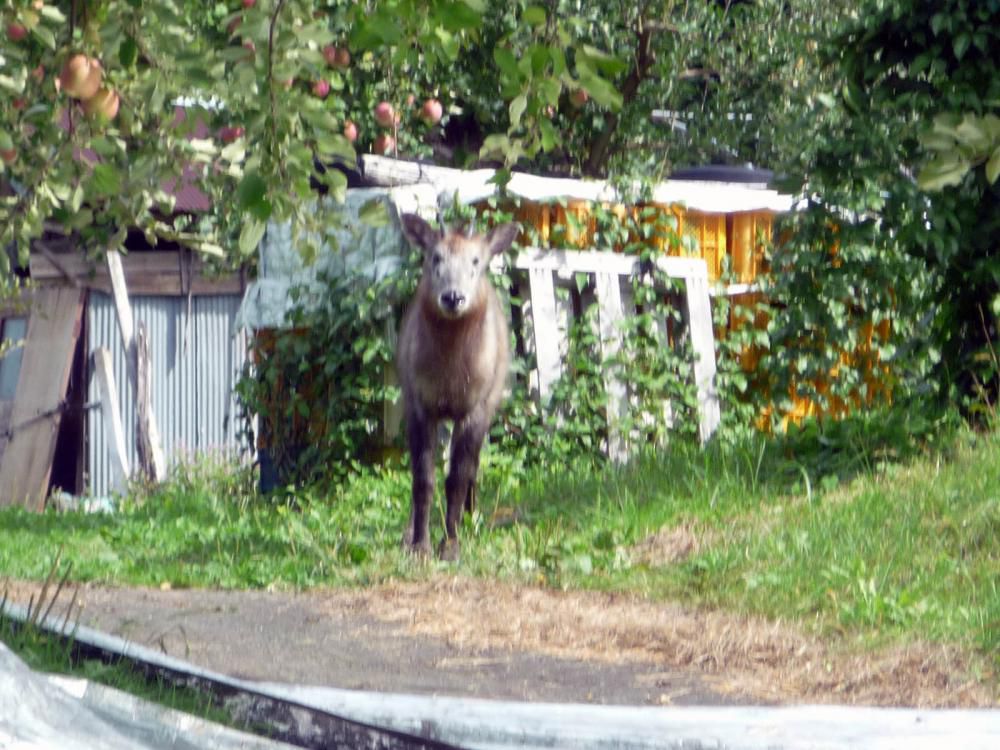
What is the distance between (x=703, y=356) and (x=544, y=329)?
1.12 metres

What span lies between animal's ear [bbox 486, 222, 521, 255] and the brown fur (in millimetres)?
13

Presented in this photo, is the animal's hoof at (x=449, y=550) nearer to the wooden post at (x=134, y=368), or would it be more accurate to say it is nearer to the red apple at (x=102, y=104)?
the red apple at (x=102, y=104)

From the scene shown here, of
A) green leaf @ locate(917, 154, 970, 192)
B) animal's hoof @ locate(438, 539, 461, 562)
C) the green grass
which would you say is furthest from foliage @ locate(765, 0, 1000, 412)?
green leaf @ locate(917, 154, 970, 192)

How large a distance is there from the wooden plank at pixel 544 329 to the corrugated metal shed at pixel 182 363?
17.5ft

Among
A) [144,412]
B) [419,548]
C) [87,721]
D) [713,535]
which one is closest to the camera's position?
[87,721]

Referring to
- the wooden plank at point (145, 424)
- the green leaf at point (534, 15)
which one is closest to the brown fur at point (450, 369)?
the green leaf at point (534, 15)

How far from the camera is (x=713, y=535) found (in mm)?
7066

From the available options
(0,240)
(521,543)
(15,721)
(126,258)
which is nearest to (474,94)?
(126,258)

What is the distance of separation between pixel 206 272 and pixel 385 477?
4.19 metres

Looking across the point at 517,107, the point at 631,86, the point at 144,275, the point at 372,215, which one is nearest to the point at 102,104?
the point at 372,215

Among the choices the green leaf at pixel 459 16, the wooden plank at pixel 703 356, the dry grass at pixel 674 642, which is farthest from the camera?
the wooden plank at pixel 703 356

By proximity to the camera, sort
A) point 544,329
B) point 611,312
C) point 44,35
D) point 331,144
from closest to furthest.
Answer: point 331,144 → point 44,35 → point 544,329 → point 611,312

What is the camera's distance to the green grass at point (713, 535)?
19.9ft

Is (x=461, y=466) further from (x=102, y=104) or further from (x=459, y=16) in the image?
(x=459, y=16)
